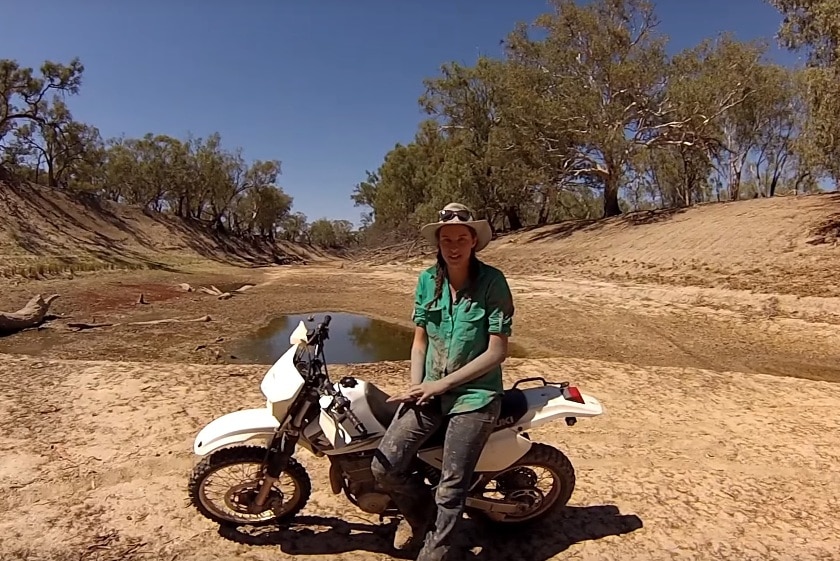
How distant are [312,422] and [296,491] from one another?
2.14 feet

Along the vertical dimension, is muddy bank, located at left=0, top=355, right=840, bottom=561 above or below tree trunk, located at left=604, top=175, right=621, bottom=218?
below

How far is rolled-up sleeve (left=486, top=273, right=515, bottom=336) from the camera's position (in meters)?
2.99

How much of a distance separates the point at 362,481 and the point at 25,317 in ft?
37.6

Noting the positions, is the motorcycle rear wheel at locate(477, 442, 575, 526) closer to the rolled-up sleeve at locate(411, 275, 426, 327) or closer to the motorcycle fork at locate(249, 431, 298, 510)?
the rolled-up sleeve at locate(411, 275, 426, 327)

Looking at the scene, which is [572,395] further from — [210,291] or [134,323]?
[210,291]

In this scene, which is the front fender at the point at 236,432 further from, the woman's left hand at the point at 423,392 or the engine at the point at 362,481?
the woman's left hand at the point at 423,392

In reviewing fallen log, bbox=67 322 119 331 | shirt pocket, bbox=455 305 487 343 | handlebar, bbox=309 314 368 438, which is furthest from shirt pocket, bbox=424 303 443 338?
fallen log, bbox=67 322 119 331

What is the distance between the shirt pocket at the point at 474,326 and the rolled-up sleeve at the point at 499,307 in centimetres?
4

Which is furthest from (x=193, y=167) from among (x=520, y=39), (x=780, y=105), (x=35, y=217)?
(x=780, y=105)

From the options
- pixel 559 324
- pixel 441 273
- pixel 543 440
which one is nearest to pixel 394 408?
pixel 441 273

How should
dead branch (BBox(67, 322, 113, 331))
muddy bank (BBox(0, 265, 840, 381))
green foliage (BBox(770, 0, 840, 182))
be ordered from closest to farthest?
muddy bank (BBox(0, 265, 840, 381))
dead branch (BBox(67, 322, 113, 331))
green foliage (BBox(770, 0, 840, 182))

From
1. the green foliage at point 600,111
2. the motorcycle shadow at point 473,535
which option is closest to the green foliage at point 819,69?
the green foliage at point 600,111

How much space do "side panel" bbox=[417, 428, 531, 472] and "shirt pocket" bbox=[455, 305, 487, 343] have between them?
64 centimetres

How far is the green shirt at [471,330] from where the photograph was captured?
9.86ft
